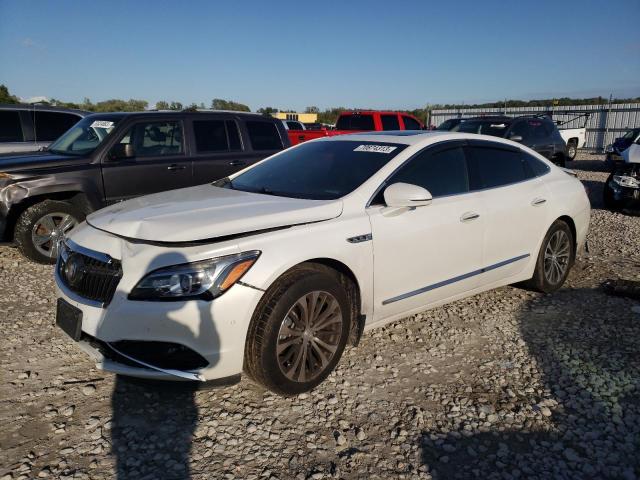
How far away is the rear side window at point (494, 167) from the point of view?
4.12 m

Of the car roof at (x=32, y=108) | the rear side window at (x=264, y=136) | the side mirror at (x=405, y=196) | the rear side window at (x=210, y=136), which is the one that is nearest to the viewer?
the side mirror at (x=405, y=196)

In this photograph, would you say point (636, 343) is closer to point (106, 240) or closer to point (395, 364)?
point (395, 364)

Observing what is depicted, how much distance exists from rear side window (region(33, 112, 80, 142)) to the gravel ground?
5782mm

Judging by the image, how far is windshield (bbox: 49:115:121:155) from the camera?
6.14 m

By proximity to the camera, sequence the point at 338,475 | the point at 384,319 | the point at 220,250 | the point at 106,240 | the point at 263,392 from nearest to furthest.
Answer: the point at 338,475, the point at 220,250, the point at 106,240, the point at 263,392, the point at 384,319


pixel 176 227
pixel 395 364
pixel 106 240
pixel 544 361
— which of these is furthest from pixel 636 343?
pixel 106 240

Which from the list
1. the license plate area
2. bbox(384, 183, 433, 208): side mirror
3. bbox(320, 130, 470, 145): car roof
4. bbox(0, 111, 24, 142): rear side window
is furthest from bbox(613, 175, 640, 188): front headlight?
bbox(0, 111, 24, 142): rear side window

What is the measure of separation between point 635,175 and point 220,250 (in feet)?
28.9

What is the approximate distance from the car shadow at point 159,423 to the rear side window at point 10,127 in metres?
7.30

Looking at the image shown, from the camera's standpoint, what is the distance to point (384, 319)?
353 cm

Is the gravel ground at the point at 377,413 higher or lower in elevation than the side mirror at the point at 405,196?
lower

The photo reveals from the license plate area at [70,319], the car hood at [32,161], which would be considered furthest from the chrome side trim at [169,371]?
the car hood at [32,161]

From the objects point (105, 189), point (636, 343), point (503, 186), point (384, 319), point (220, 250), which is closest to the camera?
point (220, 250)

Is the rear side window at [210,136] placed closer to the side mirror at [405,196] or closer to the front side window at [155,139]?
the front side window at [155,139]
